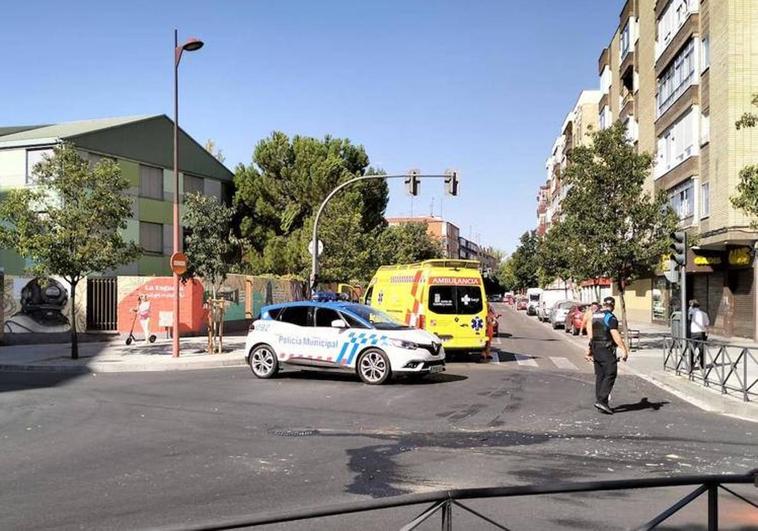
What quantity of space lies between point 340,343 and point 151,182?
26036 mm

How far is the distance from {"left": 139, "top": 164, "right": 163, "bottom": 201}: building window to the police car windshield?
24843mm

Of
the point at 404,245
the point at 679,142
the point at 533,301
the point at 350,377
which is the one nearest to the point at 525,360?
the point at 350,377

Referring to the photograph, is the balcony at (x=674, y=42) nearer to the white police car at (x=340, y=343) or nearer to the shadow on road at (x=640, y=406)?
the white police car at (x=340, y=343)

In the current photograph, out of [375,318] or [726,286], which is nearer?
[375,318]

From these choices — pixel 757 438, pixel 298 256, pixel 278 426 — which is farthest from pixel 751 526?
pixel 298 256

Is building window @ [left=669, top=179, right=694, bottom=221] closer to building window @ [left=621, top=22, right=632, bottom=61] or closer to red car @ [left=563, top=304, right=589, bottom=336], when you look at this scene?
red car @ [left=563, top=304, right=589, bottom=336]

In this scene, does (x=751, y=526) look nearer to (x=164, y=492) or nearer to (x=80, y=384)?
(x=164, y=492)

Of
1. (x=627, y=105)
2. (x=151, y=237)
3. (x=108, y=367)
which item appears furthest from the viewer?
(x=627, y=105)

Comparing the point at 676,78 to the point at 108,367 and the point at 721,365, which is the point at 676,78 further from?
the point at 108,367

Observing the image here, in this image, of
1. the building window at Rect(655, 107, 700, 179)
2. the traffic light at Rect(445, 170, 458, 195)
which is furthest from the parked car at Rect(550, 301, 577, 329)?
the traffic light at Rect(445, 170, 458, 195)

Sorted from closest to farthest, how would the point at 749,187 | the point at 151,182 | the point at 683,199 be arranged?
the point at 749,187 < the point at 683,199 < the point at 151,182

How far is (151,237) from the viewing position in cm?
3672

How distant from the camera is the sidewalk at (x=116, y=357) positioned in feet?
56.6

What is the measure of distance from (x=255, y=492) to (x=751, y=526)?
3742mm
